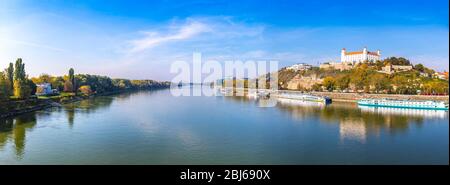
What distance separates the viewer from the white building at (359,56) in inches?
1009

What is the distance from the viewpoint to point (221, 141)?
19.4ft

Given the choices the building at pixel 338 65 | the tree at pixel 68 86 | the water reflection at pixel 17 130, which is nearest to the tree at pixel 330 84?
the building at pixel 338 65

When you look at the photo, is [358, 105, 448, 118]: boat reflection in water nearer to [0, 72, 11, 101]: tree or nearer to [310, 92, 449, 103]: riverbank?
[310, 92, 449, 103]: riverbank

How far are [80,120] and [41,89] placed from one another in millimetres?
A: 7259

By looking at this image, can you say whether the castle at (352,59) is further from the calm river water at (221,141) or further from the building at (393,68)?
the calm river water at (221,141)

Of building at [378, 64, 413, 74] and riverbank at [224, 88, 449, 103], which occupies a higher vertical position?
building at [378, 64, 413, 74]

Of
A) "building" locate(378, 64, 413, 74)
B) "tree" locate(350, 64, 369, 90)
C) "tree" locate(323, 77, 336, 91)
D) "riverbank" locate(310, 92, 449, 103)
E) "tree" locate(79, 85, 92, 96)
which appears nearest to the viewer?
"riverbank" locate(310, 92, 449, 103)

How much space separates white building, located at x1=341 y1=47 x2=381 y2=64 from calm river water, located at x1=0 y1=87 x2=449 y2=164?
17794 mm

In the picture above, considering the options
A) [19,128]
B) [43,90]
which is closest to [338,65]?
[43,90]

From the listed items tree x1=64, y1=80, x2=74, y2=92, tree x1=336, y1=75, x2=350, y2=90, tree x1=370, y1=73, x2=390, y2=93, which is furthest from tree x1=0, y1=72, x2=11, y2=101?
tree x1=336, y1=75, x2=350, y2=90

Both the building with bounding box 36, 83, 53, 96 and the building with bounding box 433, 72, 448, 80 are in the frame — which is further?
the building with bounding box 433, 72, 448, 80

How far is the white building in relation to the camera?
25.6 m

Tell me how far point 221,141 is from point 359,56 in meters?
22.6
